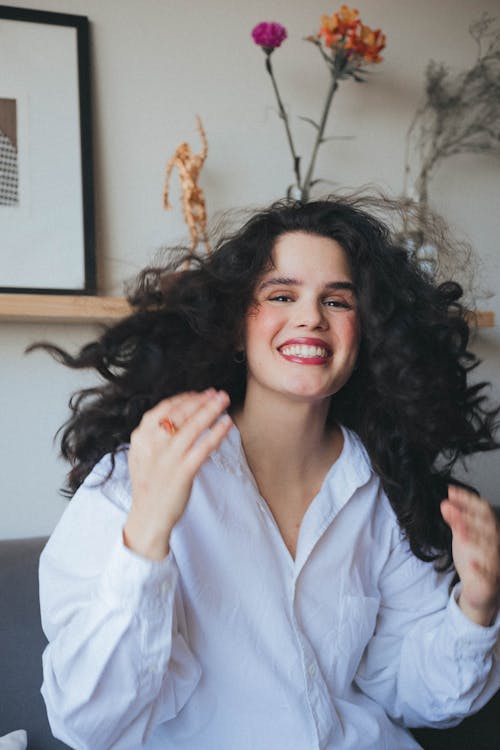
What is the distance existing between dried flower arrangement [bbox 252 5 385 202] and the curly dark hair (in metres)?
0.44

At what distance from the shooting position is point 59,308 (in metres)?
1.50

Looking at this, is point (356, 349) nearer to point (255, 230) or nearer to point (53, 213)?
point (255, 230)

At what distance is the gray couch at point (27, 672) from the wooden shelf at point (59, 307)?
17.6 inches

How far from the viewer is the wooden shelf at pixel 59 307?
146 cm

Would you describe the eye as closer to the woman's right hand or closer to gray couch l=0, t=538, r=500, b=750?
the woman's right hand

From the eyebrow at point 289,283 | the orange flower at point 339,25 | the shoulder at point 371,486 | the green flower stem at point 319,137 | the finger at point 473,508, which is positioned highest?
the orange flower at point 339,25

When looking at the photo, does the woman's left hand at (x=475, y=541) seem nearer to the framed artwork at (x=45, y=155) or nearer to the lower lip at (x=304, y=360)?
the lower lip at (x=304, y=360)

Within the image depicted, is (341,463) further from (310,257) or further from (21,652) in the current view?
(21,652)

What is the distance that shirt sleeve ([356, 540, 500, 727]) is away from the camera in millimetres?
1131

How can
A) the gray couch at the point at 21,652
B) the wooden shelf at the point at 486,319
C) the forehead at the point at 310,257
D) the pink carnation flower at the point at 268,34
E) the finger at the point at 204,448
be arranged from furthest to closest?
the wooden shelf at the point at 486,319 → the pink carnation flower at the point at 268,34 → the gray couch at the point at 21,652 → the forehead at the point at 310,257 → the finger at the point at 204,448

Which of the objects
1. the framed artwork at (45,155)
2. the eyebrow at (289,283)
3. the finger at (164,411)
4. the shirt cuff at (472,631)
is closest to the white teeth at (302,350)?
the eyebrow at (289,283)

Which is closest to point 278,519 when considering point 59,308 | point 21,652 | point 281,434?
point 281,434

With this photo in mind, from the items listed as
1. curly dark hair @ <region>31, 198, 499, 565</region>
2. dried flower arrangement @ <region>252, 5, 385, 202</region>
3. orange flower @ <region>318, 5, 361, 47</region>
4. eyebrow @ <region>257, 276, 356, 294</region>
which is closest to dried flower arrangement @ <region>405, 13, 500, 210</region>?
dried flower arrangement @ <region>252, 5, 385, 202</region>

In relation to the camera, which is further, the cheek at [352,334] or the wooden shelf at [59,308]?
the wooden shelf at [59,308]
